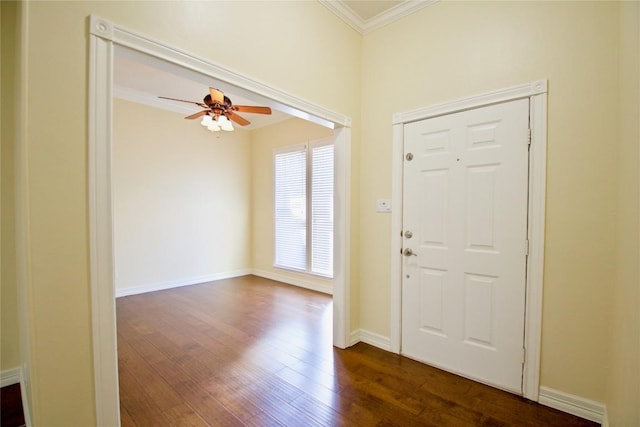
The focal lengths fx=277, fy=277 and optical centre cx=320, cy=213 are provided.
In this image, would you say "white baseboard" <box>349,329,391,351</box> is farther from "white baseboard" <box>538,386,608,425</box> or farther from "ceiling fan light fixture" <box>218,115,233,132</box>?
"ceiling fan light fixture" <box>218,115,233,132</box>

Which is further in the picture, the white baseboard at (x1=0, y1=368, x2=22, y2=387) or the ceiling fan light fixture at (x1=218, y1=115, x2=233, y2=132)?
the ceiling fan light fixture at (x1=218, y1=115, x2=233, y2=132)

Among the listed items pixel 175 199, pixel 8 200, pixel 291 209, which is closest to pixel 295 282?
pixel 291 209

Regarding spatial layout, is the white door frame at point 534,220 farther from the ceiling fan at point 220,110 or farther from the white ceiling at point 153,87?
the ceiling fan at point 220,110

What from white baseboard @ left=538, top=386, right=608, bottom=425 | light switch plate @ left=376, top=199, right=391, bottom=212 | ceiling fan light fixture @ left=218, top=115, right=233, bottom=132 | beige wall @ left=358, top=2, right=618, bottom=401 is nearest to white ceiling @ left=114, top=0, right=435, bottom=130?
ceiling fan light fixture @ left=218, top=115, right=233, bottom=132

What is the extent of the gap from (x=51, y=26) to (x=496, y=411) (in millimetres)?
3257

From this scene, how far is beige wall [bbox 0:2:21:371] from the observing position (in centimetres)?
193

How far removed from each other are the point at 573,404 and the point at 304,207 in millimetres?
3896

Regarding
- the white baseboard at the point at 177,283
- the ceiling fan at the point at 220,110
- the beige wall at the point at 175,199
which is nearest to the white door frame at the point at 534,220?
the ceiling fan at the point at 220,110

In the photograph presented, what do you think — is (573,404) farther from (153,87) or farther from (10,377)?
(153,87)

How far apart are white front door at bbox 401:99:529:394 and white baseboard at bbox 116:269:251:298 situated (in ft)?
12.6

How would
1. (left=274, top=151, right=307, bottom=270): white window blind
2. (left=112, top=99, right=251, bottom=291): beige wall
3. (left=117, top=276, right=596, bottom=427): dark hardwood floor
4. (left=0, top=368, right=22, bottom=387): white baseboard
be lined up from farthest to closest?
1. (left=274, top=151, right=307, bottom=270): white window blind
2. (left=112, top=99, right=251, bottom=291): beige wall
3. (left=0, top=368, right=22, bottom=387): white baseboard
4. (left=117, top=276, right=596, bottom=427): dark hardwood floor

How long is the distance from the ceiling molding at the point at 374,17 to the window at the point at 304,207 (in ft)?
6.16

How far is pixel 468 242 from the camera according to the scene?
87.9 inches

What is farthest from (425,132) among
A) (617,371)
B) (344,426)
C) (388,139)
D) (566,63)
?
(344,426)
